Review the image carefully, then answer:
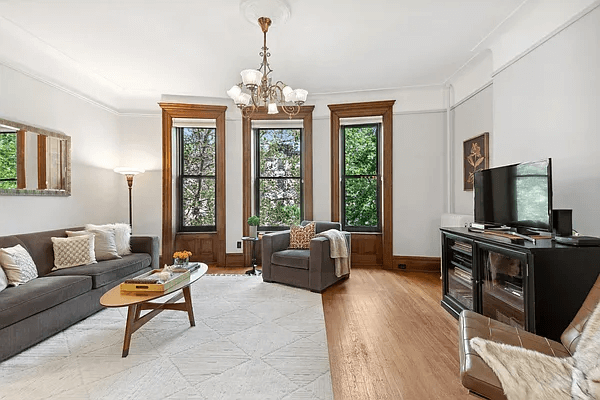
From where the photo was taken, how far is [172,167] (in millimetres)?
5652

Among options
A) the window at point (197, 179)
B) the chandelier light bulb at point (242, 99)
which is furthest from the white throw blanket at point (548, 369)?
the window at point (197, 179)

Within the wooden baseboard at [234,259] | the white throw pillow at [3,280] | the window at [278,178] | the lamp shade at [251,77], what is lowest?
the wooden baseboard at [234,259]

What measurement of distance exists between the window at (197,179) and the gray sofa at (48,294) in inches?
67.2

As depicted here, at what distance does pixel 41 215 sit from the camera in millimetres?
3936

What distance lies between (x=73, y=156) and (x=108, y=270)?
6.28 feet

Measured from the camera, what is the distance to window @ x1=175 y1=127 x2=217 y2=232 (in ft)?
19.4

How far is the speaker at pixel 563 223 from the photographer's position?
234 centimetres

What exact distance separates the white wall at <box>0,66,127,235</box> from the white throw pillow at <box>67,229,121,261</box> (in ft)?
1.62

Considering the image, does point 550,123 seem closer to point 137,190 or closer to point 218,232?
point 218,232

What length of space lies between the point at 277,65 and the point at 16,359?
392 centimetres

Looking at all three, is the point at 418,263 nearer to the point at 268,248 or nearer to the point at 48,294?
the point at 268,248

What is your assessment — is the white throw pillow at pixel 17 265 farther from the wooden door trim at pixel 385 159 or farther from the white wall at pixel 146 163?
the wooden door trim at pixel 385 159

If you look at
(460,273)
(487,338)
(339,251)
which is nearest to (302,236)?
(339,251)

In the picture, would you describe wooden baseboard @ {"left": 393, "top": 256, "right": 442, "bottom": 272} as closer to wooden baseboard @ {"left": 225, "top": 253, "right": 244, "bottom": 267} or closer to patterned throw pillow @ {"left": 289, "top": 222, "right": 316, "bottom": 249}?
patterned throw pillow @ {"left": 289, "top": 222, "right": 316, "bottom": 249}
